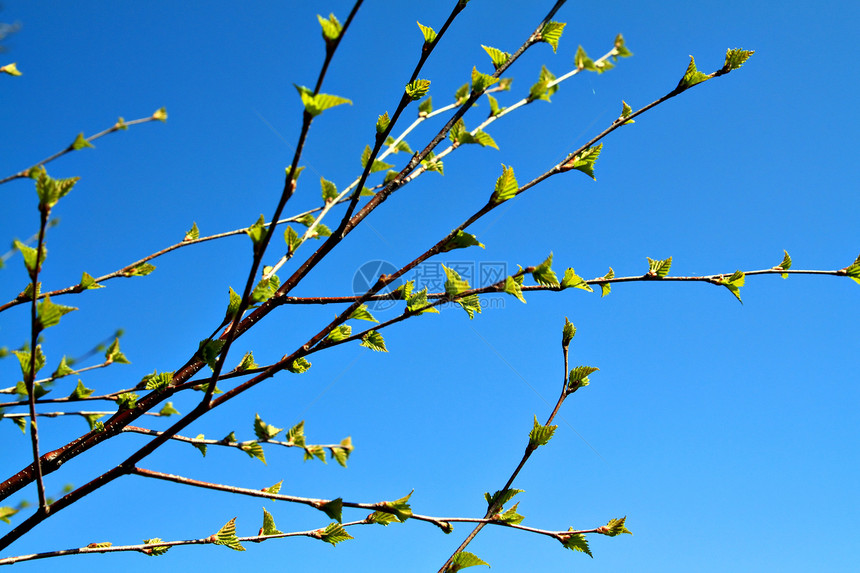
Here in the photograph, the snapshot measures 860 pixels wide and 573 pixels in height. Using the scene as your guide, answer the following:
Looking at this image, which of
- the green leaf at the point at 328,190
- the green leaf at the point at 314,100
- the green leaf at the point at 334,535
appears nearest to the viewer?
the green leaf at the point at 314,100

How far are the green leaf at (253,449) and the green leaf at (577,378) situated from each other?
2.50 ft

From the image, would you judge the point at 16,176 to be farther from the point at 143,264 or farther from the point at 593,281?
the point at 593,281

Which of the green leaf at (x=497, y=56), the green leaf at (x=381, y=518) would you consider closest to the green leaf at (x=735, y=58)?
the green leaf at (x=497, y=56)

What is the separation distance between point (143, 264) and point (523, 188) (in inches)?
48.7

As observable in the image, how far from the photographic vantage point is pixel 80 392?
1369 millimetres

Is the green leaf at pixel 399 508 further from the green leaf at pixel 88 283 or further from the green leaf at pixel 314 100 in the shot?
the green leaf at pixel 88 283

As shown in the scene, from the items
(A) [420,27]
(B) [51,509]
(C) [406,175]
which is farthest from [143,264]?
(A) [420,27]

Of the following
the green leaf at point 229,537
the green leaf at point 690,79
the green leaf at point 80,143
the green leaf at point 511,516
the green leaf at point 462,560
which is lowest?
the green leaf at point 462,560

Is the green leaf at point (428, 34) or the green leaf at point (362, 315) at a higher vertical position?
the green leaf at point (428, 34)

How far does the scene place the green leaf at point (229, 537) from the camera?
1139 mm

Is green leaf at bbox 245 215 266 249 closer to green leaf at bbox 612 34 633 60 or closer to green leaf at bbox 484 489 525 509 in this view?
green leaf at bbox 484 489 525 509

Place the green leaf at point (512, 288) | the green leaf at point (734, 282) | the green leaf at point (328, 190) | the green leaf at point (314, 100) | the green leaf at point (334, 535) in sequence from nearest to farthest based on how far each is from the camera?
the green leaf at point (314, 100), the green leaf at point (512, 288), the green leaf at point (334, 535), the green leaf at point (734, 282), the green leaf at point (328, 190)

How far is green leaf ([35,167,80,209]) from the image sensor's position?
31.1 inches

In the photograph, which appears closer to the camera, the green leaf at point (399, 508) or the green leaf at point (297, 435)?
the green leaf at point (399, 508)
